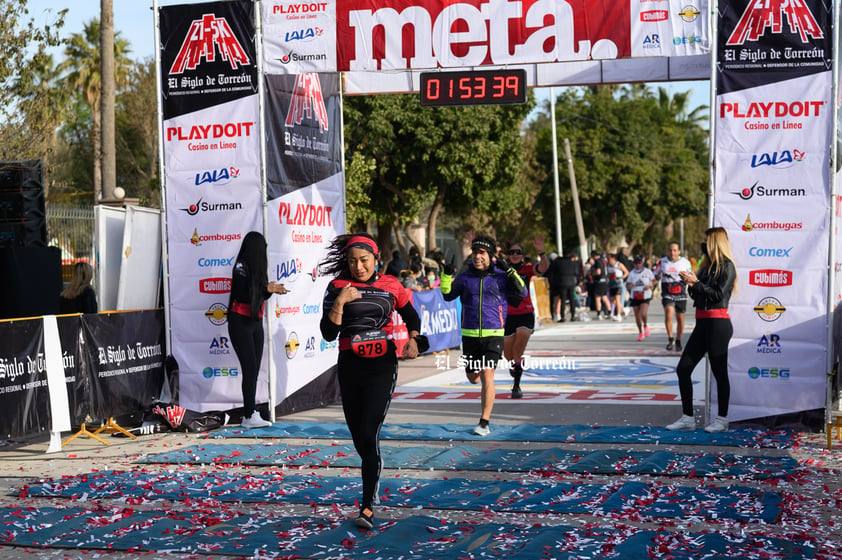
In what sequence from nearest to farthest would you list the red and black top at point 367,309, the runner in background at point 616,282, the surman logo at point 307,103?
the red and black top at point 367,309, the surman logo at point 307,103, the runner in background at point 616,282

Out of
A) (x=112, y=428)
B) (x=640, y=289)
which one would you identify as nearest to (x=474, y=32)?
(x=112, y=428)

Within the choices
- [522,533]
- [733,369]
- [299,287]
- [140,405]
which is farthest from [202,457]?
[733,369]

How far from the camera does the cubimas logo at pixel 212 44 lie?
1202 cm

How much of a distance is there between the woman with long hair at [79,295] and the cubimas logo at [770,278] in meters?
7.54

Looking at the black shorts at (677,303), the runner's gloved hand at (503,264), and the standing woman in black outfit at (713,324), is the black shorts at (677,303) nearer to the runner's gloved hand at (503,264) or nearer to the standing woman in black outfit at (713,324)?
the standing woman in black outfit at (713,324)

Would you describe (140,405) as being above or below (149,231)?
below

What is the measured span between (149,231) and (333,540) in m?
6.96

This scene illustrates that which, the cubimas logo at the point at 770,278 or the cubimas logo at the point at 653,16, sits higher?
the cubimas logo at the point at 653,16

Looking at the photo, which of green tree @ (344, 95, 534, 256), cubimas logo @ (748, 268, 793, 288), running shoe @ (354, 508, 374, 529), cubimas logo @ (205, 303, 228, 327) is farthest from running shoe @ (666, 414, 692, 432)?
green tree @ (344, 95, 534, 256)

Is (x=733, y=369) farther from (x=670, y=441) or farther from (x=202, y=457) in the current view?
(x=202, y=457)

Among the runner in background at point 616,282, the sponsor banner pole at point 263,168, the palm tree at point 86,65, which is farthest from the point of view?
the palm tree at point 86,65

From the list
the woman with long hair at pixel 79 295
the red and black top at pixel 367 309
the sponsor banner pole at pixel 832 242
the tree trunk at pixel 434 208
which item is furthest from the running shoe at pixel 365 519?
the tree trunk at pixel 434 208

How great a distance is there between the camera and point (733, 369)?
1090 centimetres

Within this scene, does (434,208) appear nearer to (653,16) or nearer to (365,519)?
(653,16)
